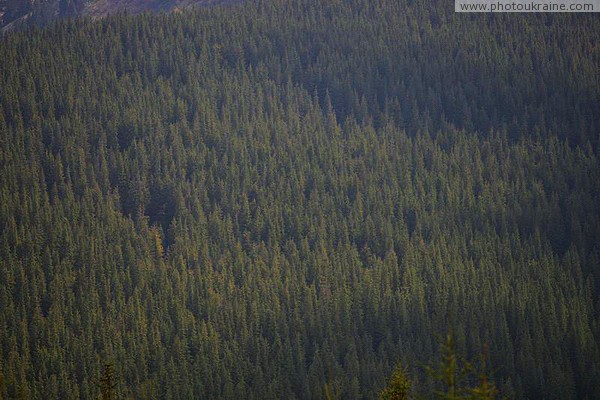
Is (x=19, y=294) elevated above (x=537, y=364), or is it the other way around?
(x=19, y=294)

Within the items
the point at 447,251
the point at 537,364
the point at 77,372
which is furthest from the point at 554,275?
the point at 77,372

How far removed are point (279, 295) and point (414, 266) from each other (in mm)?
23667

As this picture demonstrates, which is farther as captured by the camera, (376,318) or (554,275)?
(554,275)

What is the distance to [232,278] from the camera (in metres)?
176

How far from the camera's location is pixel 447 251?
180750 mm

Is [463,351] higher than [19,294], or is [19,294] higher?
[19,294]

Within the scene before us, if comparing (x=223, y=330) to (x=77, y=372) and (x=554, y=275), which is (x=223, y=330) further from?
(x=554, y=275)

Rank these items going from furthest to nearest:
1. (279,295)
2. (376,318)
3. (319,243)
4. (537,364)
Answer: (319,243) → (279,295) → (376,318) → (537,364)

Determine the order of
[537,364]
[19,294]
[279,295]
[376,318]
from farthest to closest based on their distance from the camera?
[19,294], [279,295], [376,318], [537,364]

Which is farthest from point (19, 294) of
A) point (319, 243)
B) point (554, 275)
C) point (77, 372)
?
point (554, 275)

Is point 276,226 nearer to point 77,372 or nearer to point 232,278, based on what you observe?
point 232,278

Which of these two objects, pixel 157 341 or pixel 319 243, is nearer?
pixel 157 341

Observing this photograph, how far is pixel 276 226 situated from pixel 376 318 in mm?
46300

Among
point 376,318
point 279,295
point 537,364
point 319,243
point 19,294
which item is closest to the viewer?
point 537,364
